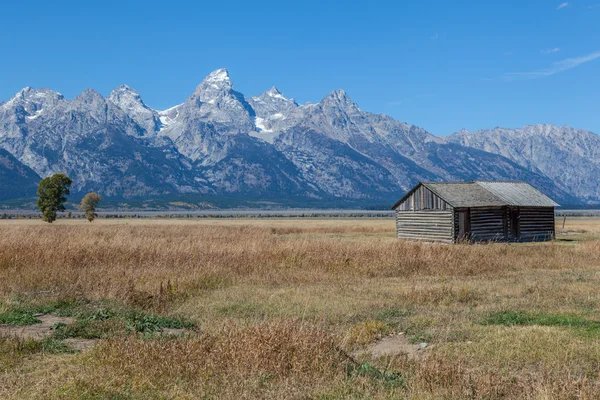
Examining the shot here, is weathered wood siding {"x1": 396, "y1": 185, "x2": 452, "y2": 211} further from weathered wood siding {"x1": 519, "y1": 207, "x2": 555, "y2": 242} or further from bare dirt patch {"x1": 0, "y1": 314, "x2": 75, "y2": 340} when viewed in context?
bare dirt patch {"x1": 0, "y1": 314, "x2": 75, "y2": 340}

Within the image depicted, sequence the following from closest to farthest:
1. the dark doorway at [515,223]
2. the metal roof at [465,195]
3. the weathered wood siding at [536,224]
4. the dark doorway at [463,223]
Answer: the dark doorway at [463,223] < the metal roof at [465,195] < the dark doorway at [515,223] < the weathered wood siding at [536,224]

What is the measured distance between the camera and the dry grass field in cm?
721

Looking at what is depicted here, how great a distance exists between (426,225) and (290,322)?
3973 cm

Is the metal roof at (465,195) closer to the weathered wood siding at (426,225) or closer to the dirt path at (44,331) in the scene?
the weathered wood siding at (426,225)

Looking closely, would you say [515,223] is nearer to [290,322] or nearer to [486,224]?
[486,224]

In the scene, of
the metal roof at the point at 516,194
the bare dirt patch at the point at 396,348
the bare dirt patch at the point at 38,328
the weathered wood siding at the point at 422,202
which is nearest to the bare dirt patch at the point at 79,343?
the bare dirt patch at the point at 38,328

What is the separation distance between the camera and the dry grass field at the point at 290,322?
7.21 m

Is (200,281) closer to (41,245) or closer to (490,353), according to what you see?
(41,245)

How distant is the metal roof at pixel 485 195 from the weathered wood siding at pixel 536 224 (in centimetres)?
79

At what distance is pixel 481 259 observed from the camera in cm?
2345

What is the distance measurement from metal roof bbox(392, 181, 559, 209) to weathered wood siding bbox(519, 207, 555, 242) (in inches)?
31.1

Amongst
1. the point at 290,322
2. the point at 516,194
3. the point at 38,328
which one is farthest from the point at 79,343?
the point at 516,194

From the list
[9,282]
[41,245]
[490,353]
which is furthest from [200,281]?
[490,353]

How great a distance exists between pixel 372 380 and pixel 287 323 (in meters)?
1.94
